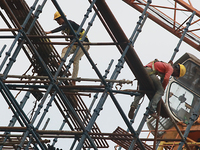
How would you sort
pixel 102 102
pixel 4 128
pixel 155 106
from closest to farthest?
pixel 4 128 → pixel 102 102 → pixel 155 106

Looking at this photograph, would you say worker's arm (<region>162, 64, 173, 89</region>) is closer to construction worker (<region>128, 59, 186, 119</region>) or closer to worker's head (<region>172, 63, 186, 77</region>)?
construction worker (<region>128, 59, 186, 119</region>)

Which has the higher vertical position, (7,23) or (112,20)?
(7,23)

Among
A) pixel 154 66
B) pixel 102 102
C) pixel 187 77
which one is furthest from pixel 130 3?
Answer: pixel 102 102

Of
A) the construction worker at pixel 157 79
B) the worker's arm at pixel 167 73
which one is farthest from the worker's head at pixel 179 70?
the worker's arm at pixel 167 73

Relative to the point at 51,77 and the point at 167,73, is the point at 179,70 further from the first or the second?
the point at 51,77

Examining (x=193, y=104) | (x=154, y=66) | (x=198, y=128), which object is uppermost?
(x=193, y=104)

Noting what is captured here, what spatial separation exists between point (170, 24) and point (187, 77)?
190 inches

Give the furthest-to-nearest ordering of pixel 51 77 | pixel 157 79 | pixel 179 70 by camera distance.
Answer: pixel 179 70
pixel 157 79
pixel 51 77

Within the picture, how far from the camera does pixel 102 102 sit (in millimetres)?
10648

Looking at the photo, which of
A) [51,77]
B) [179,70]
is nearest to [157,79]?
[179,70]

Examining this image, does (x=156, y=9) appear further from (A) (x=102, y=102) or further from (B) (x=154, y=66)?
(A) (x=102, y=102)

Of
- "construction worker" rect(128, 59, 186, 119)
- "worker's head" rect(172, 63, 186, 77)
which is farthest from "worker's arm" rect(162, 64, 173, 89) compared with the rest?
"worker's head" rect(172, 63, 186, 77)

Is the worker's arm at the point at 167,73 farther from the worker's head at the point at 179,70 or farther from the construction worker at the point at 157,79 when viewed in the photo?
the worker's head at the point at 179,70

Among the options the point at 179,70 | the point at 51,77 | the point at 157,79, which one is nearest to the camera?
the point at 51,77
